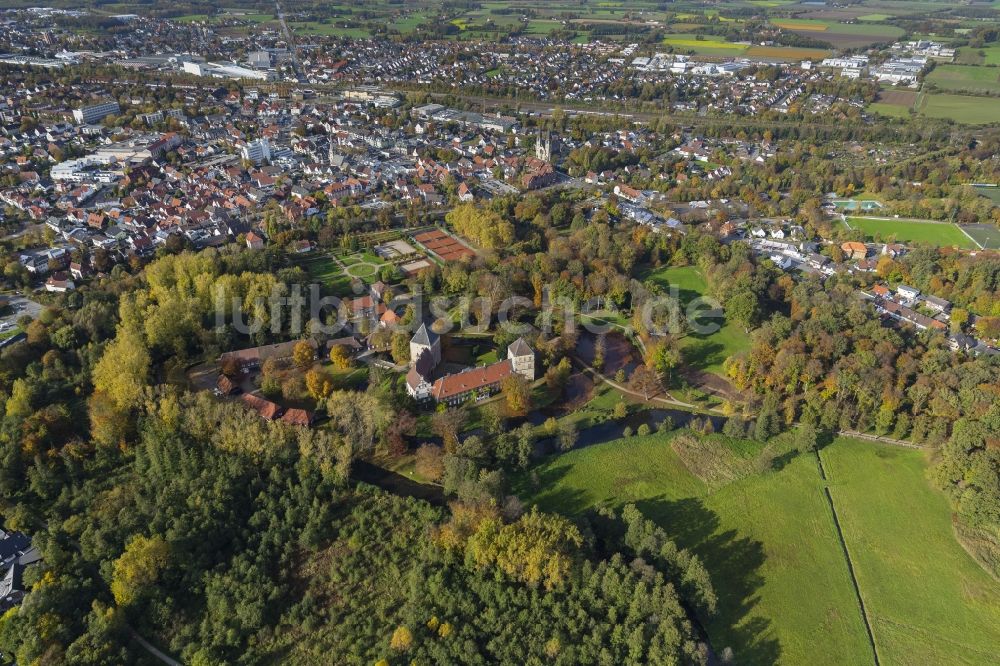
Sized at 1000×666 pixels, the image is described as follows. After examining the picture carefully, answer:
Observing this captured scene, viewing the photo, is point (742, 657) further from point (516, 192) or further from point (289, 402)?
point (516, 192)

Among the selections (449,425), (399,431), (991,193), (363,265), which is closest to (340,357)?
(399,431)

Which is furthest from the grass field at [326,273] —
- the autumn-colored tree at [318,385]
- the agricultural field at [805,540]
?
the agricultural field at [805,540]

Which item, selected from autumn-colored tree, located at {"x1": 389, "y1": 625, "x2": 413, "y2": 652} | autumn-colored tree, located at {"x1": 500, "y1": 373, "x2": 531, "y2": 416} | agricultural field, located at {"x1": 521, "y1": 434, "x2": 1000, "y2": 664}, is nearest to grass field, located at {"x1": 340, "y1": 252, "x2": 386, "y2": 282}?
autumn-colored tree, located at {"x1": 500, "y1": 373, "x2": 531, "y2": 416}

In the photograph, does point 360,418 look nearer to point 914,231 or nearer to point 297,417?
point 297,417

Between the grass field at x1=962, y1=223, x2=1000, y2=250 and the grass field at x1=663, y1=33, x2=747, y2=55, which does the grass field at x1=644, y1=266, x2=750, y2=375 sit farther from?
the grass field at x1=663, y1=33, x2=747, y2=55

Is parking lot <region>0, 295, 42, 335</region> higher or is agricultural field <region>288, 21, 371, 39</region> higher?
agricultural field <region>288, 21, 371, 39</region>

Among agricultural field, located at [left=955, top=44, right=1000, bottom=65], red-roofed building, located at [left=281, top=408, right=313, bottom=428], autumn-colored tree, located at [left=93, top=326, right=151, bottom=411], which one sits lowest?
red-roofed building, located at [left=281, top=408, right=313, bottom=428]
